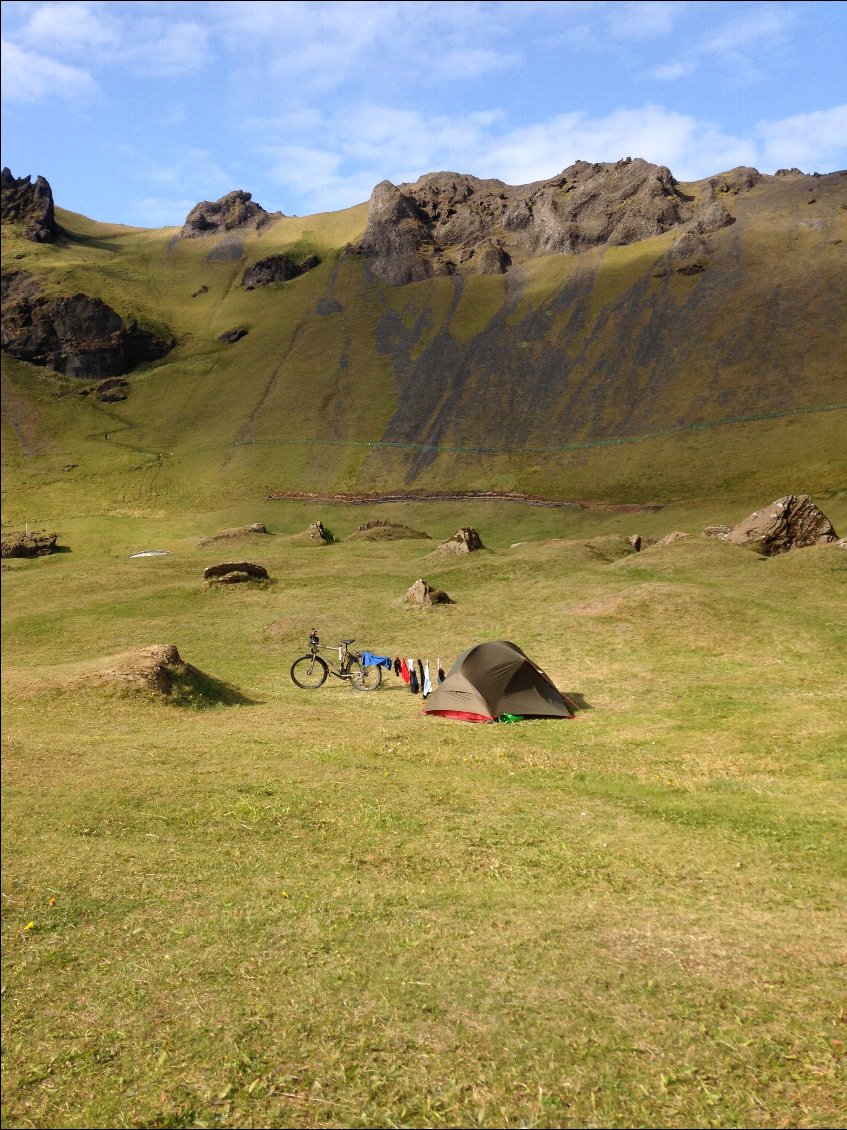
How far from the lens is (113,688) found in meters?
27.2

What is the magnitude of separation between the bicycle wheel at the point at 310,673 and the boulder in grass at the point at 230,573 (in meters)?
19.0

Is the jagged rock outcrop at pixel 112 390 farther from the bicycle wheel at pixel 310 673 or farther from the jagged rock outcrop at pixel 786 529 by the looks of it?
the bicycle wheel at pixel 310 673

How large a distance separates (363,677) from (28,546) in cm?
6727

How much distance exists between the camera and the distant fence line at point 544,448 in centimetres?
11781

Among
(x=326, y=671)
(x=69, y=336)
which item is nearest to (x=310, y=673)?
(x=326, y=671)

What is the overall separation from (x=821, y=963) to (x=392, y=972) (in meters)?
6.26

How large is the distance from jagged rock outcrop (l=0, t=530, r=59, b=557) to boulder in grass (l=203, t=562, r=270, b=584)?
143 ft

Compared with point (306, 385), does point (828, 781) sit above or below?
below

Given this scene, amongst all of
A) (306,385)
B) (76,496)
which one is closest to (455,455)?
(306,385)

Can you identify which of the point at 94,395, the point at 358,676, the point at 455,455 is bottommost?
the point at 358,676

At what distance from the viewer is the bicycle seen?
3359 centimetres

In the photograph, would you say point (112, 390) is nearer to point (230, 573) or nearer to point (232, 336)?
point (232, 336)

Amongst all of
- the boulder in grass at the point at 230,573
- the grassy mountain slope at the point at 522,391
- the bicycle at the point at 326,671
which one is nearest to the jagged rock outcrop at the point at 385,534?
the boulder in grass at the point at 230,573

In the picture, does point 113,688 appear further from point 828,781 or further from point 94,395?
point 94,395
